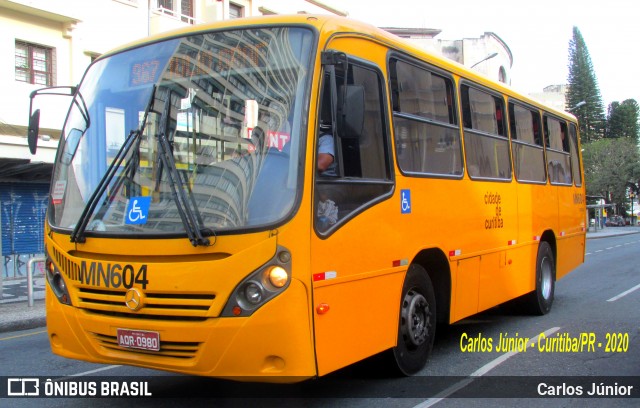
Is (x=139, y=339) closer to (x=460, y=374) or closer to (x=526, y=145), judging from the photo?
(x=460, y=374)

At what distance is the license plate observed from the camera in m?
4.66

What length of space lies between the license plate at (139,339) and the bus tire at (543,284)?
640 cm

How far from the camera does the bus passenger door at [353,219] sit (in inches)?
187

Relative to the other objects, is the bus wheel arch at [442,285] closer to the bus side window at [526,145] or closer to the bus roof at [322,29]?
the bus roof at [322,29]

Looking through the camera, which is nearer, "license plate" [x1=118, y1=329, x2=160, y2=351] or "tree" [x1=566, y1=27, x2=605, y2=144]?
"license plate" [x1=118, y1=329, x2=160, y2=351]

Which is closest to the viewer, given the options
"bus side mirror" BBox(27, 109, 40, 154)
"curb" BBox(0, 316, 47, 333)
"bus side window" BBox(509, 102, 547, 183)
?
"bus side mirror" BBox(27, 109, 40, 154)

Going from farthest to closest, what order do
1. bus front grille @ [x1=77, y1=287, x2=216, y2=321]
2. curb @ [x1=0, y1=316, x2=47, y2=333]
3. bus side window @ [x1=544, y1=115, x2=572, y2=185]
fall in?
bus side window @ [x1=544, y1=115, x2=572, y2=185] → curb @ [x1=0, y1=316, x2=47, y2=333] → bus front grille @ [x1=77, y1=287, x2=216, y2=321]

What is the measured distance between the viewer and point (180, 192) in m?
4.67

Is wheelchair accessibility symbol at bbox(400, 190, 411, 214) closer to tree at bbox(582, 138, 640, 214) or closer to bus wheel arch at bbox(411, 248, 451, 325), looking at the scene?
bus wheel arch at bbox(411, 248, 451, 325)

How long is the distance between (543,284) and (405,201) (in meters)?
4.77

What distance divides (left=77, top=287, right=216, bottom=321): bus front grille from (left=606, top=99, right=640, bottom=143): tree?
89.1 m

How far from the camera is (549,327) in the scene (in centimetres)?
882

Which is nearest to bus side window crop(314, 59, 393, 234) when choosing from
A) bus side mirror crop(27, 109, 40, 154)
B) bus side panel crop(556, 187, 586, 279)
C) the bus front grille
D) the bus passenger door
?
the bus passenger door

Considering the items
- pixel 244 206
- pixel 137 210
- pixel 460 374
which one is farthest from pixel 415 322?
pixel 137 210
